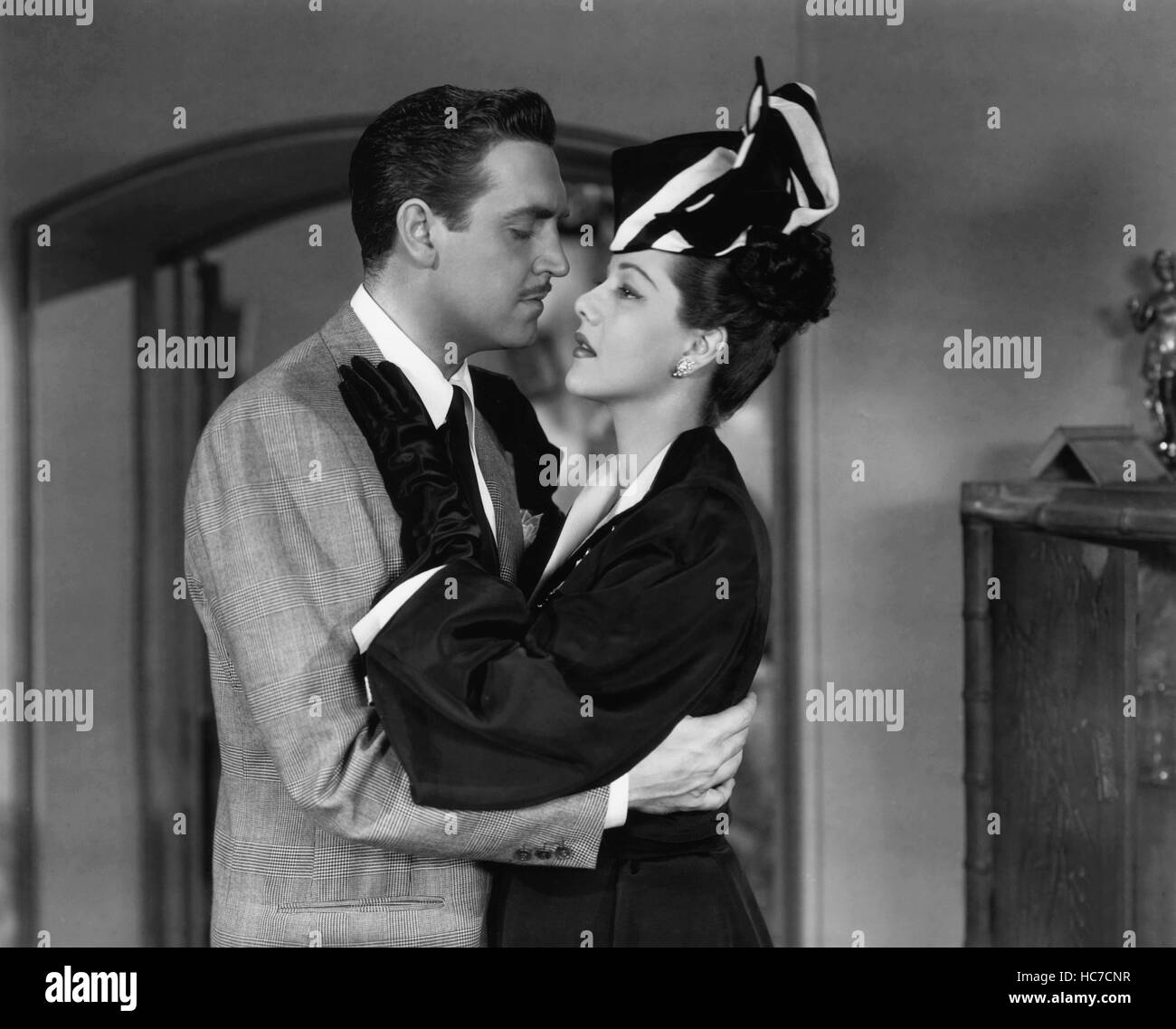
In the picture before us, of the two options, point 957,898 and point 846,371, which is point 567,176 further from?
point 957,898

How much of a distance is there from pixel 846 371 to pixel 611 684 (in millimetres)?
1805

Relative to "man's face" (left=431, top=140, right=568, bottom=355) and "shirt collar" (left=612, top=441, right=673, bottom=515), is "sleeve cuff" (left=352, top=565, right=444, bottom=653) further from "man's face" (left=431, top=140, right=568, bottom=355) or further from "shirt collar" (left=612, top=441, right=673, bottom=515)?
"man's face" (left=431, top=140, right=568, bottom=355)

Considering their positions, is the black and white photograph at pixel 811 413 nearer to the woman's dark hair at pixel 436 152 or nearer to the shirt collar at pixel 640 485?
the woman's dark hair at pixel 436 152

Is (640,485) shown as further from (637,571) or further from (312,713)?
(312,713)

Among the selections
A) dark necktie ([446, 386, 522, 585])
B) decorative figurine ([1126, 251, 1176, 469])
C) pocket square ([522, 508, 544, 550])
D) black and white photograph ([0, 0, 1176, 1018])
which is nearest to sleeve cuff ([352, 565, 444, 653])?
dark necktie ([446, 386, 522, 585])

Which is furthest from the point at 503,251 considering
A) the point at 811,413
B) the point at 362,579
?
the point at 811,413

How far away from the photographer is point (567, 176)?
3348mm

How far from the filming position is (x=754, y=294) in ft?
6.22

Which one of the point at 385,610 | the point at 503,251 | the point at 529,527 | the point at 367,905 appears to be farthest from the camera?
the point at 529,527

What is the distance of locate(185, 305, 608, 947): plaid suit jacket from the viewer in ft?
5.66

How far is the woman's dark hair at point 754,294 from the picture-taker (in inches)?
73.6

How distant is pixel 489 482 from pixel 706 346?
408 mm

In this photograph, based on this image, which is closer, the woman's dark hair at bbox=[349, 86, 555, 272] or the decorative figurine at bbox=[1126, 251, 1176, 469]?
the woman's dark hair at bbox=[349, 86, 555, 272]
